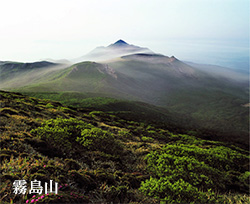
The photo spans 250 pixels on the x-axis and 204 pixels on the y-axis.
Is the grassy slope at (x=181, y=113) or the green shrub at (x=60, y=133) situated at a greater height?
the green shrub at (x=60, y=133)

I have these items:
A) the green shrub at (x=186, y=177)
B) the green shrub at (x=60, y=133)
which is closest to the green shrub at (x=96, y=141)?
the green shrub at (x=60, y=133)

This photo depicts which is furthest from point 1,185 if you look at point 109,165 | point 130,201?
point 109,165

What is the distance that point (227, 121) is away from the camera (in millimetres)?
160875

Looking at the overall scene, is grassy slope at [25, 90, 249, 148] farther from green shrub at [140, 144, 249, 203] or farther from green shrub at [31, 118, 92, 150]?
green shrub at [31, 118, 92, 150]

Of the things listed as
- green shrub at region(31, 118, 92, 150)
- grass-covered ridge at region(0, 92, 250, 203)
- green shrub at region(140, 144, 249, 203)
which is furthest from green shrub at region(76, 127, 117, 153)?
green shrub at region(140, 144, 249, 203)

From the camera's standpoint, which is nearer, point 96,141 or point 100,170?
point 100,170

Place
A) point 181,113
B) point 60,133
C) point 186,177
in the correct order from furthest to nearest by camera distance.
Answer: point 181,113 → point 60,133 → point 186,177

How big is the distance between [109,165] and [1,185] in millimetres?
5509

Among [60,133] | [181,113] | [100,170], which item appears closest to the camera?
[100,170]

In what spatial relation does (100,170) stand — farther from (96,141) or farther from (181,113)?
(181,113)

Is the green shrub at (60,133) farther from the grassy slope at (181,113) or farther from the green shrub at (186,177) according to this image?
the grassy slope at (181,113)

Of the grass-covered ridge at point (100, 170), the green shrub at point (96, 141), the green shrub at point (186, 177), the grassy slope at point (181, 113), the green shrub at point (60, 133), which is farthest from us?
the grassy slope at point (181, 113)

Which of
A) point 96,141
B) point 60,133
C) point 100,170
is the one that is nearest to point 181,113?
point 96,141

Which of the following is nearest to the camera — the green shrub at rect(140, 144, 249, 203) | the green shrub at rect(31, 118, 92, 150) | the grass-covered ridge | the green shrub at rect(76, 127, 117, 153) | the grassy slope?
the grass-covered ridge
